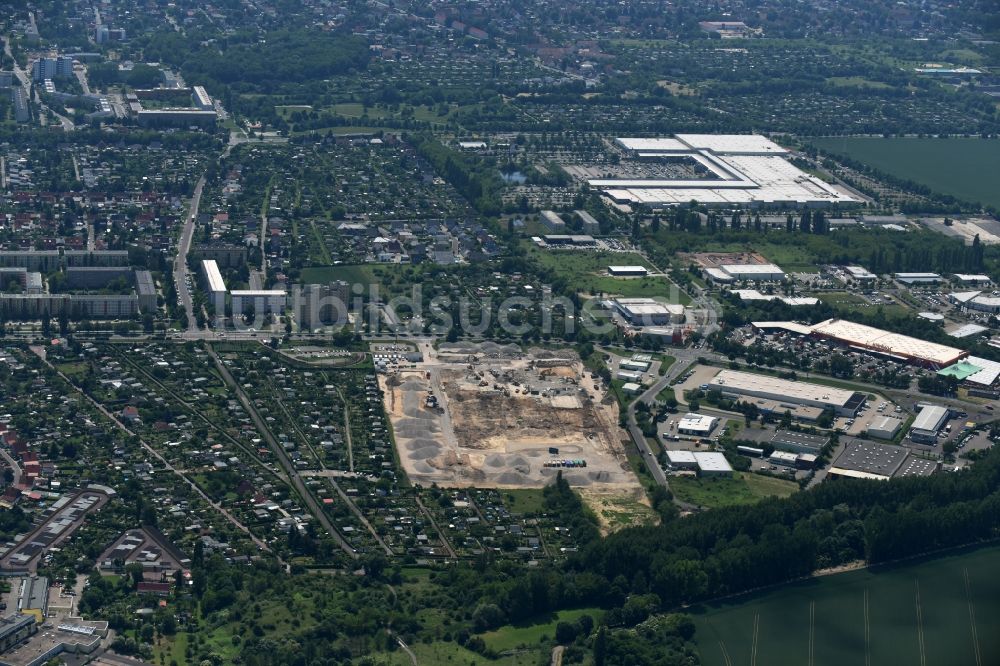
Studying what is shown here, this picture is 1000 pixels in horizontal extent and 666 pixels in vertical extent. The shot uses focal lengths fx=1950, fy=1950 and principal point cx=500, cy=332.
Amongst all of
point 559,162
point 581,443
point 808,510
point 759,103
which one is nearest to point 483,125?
point 559,162

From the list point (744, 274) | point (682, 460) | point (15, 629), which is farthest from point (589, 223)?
point (15, 629)

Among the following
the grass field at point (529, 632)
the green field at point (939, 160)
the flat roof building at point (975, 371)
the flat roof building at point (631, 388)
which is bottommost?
the green field at point (939, 160)

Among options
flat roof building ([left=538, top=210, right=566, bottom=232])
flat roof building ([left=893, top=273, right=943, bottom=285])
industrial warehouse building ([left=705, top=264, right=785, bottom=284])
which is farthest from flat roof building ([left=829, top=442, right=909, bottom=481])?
flat roof building ([left=538, top=210, right=566, bottom=232])

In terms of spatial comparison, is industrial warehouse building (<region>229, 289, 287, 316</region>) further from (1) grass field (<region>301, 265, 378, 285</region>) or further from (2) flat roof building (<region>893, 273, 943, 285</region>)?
(2) flat roof building (<region>893, 273, 943, 285</region>)

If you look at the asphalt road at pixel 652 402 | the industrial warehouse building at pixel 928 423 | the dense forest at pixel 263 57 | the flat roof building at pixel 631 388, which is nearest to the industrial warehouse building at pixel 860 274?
the asphalt road at pixel 652 402

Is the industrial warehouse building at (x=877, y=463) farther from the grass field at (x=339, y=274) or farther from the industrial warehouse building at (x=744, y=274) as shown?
the grass field at (x=339, y=274)

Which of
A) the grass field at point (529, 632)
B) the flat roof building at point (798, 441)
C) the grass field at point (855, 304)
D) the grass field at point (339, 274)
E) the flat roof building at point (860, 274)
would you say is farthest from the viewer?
the flat roof building at point (860, 274)

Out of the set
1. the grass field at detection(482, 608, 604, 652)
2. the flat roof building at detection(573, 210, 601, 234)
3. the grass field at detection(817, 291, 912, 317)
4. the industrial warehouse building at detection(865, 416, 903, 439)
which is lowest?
the grass field at detection(817, 291, 912, 317)
